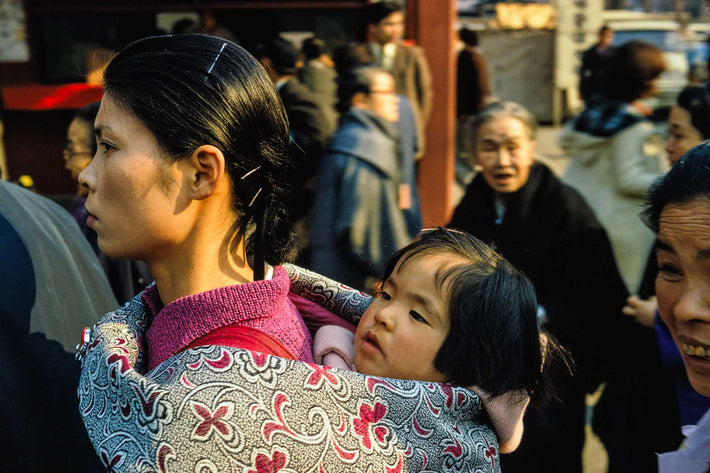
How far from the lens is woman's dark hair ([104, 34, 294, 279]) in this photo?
127 centimetres

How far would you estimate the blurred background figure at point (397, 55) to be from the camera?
4977mm

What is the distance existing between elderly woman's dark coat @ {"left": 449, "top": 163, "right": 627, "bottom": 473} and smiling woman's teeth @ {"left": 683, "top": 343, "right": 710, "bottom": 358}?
4.63 feet

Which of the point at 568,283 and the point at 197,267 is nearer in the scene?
the point at 197,267

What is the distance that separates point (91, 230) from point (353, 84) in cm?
141

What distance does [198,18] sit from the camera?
7.31m

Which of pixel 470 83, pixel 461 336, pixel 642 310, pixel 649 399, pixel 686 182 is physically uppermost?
pixel 686 182

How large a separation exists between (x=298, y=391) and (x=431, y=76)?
17.3 ft

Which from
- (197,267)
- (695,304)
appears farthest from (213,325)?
(695,304)

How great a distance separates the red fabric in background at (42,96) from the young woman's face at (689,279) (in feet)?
21.2

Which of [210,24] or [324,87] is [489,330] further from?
[210,24]

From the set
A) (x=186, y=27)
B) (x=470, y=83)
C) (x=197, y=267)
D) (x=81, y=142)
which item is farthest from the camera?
(x=470, y=83)

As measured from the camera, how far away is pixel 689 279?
4.78 feet

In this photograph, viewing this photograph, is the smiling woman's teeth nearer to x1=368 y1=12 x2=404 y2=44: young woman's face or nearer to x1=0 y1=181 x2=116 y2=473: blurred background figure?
x1=0 y1=181 x2=116 y2=473: blurred background figure

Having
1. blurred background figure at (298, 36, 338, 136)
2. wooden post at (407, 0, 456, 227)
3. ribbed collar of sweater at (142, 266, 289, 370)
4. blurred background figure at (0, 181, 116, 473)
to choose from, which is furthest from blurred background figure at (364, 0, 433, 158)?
ribbed collar of sweater at (142, 266, 289, 370)
